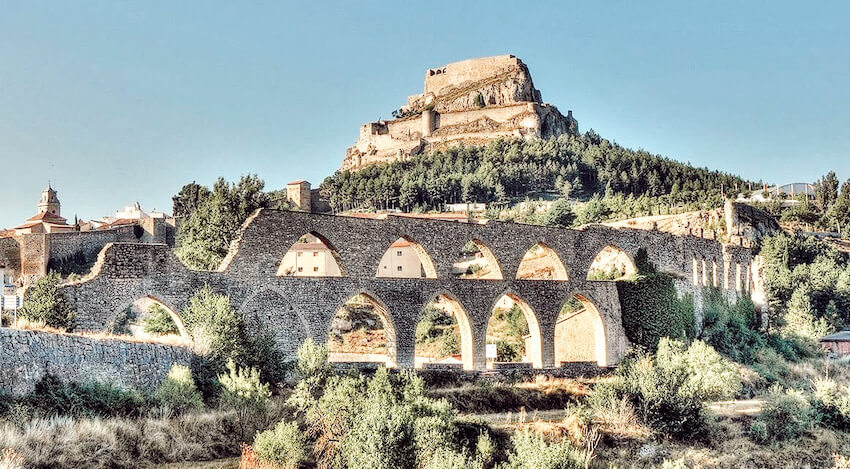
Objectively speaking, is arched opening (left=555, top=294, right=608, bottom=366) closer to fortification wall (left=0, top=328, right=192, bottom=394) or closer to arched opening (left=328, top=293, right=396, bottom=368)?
arched opening (left=328, top=293, right=396, bottom=368)

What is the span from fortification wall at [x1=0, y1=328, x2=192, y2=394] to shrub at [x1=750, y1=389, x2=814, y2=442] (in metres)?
15.0

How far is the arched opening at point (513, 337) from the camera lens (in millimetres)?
26656

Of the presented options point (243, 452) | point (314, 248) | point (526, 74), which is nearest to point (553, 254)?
point (243, 452)

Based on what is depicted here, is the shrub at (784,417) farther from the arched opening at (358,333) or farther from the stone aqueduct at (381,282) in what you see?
the arched opening at (358,333)

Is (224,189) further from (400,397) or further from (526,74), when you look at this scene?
(526,74)

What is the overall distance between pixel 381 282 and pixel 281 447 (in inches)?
382

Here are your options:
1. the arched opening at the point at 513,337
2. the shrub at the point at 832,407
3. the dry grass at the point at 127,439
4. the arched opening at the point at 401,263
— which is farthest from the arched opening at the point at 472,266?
the dry grass at the point at 127,439

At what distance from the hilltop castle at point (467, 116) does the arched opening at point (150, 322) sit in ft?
187

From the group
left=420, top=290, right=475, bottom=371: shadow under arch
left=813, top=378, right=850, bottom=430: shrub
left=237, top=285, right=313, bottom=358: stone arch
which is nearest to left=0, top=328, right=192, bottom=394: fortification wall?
left=237, top=285, right=313, bottom=358: stone arch

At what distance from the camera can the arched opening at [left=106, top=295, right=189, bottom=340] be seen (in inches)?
770

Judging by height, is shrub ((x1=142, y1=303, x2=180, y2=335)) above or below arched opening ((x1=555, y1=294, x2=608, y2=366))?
above

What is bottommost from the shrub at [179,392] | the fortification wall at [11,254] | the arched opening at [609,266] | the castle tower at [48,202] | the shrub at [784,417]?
the shrub at [784,417]

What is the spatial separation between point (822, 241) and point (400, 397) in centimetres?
4760

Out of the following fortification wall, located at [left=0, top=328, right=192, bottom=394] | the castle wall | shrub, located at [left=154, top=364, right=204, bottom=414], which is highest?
the castle wall
